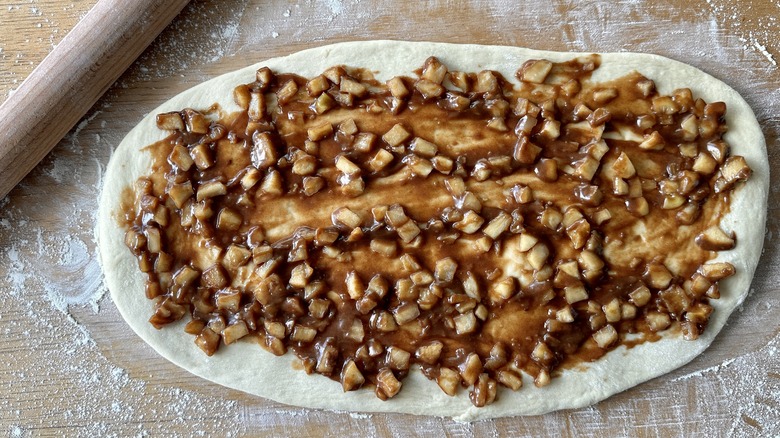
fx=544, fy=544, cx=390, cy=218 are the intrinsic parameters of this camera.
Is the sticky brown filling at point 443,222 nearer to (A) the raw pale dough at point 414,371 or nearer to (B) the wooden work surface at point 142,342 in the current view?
(A) the raw pale dough at point 414,371

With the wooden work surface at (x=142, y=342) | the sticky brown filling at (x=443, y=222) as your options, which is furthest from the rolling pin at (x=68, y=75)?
the sticky brown filling at (x=443, y=222)

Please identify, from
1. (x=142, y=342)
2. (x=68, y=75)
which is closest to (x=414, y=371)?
(x=142, y=342)

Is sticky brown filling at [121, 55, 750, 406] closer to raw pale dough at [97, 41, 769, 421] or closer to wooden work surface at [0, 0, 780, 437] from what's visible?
raw pale dough at [97, 41, 769, 421]

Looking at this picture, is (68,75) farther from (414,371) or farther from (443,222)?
(414,371)

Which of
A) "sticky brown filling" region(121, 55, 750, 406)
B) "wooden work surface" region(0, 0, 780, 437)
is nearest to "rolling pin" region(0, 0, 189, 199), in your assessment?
"wooden work surface" region(0, 0, 780, 437)
